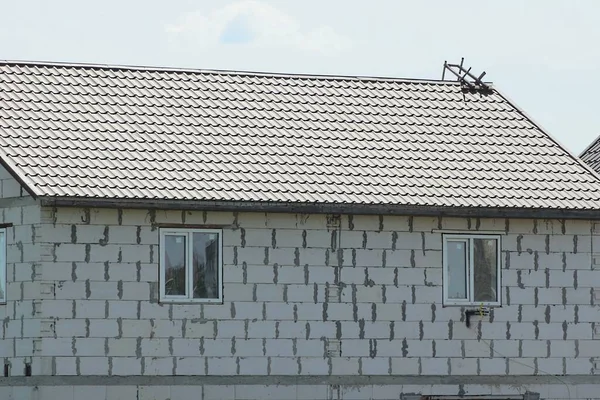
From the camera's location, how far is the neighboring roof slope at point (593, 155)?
100 ft

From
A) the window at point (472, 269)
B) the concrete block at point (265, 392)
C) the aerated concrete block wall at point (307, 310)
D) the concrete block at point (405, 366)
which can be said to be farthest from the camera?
the window at point (472, 269)

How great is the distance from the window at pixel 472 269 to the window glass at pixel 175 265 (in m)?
3.89

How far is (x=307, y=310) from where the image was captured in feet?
72.2

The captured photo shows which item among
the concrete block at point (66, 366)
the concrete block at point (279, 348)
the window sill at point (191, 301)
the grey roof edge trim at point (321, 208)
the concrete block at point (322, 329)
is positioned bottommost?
the concrete block at point (66, 366)

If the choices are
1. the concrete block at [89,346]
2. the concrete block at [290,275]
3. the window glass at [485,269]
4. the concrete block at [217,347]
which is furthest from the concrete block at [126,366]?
the window glass at [485,269]

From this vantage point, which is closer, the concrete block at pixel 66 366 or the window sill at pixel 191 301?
the concrete block at pixel 66 366

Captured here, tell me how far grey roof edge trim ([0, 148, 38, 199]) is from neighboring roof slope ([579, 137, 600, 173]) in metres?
13.3

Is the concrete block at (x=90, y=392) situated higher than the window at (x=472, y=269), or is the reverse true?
the window at (x=472, y=269)

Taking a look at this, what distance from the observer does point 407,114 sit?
25.5 metres

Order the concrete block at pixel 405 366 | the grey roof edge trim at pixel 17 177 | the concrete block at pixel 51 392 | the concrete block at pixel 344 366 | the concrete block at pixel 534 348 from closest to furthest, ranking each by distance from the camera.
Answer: the grey roof edge trim at pixel 17 177, the concrete block at pixel 51 392, the concrete block at pixel 344 366, the concrete block at pixel 405 366, the concrete block at pixel 534 348

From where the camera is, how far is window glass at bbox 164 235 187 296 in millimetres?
21469

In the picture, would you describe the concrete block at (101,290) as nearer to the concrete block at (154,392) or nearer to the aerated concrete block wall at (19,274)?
the aerated concrete block wall at (19,274)

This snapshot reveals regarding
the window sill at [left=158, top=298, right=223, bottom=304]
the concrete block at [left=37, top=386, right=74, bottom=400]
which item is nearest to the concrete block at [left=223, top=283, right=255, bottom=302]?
the window sill at [left=158, top=298, right=223, bottom=304]

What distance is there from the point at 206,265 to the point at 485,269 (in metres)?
4.21
